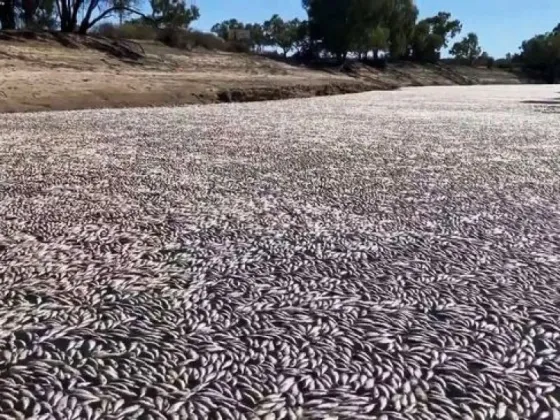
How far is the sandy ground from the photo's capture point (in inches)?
356

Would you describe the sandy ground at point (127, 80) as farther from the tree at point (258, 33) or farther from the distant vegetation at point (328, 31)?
the tree at point (258, 33)

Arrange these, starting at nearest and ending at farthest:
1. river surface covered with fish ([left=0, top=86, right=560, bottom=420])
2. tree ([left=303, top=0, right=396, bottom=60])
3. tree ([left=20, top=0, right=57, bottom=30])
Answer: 1. river surface covered with fish ([left=0, top=86, right=560, bottom=420])
2. tree ([left=20, top=0, right=57, bottom=30])
3. tree ([left=303, top=0, right=396, bottom=60])

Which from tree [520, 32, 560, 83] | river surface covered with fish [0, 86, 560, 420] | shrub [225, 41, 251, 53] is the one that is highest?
tree [520, 32, 560, 83]

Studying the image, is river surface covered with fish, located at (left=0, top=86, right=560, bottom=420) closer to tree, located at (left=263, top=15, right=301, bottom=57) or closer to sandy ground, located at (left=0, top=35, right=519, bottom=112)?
sandy ground, located at (left=0, top=35, right=519, bottom=112)

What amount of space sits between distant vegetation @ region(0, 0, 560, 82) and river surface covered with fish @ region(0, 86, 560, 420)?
19497mm

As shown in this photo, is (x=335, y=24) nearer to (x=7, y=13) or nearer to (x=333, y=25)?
(x=333, y=25)

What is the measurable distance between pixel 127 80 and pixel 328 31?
21.3 m

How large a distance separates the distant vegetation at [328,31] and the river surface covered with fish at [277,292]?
1950 centimetres

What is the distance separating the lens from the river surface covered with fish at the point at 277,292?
3.88ft

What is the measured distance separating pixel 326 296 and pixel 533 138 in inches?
195

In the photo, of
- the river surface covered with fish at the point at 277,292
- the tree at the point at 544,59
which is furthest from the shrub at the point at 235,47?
the tree at the point at 544,59

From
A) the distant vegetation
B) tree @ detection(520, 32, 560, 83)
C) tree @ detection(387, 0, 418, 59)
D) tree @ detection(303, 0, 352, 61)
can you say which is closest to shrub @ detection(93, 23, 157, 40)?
the distant vegetation

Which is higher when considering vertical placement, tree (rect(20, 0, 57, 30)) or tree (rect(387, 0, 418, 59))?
tree (rect(387, 0, 418, 59))

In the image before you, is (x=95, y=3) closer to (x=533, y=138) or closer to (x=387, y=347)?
(x=533, y=138)
